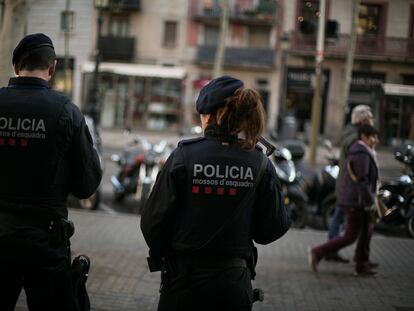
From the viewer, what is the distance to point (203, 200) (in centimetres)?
319

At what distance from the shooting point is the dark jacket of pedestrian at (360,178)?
6695 millimetres

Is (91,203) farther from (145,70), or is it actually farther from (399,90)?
(145,70)

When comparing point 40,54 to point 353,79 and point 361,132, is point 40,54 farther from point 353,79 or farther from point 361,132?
point 353,79

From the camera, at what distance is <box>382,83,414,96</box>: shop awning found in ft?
24.0

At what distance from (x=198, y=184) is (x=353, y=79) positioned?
11.5 metres

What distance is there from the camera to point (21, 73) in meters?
3.65

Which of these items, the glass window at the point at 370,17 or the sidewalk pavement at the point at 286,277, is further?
the glass window at the point at 370,17

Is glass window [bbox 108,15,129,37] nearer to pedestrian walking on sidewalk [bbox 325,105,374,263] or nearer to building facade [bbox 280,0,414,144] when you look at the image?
building facade [bbox 280,0,414,144]

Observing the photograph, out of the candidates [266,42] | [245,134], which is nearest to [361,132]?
[245,134]

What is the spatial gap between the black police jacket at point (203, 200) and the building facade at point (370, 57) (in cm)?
414

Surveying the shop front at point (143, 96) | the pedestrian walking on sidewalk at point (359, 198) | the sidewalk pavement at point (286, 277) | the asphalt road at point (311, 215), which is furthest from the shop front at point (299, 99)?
the pedestrian walking on sidewalk at point (359, 198)

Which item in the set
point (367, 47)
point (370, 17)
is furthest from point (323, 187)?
point (370, 17)

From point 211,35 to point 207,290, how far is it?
114ft

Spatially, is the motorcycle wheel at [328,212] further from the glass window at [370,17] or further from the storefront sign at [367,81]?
the glass window at [370,17]
